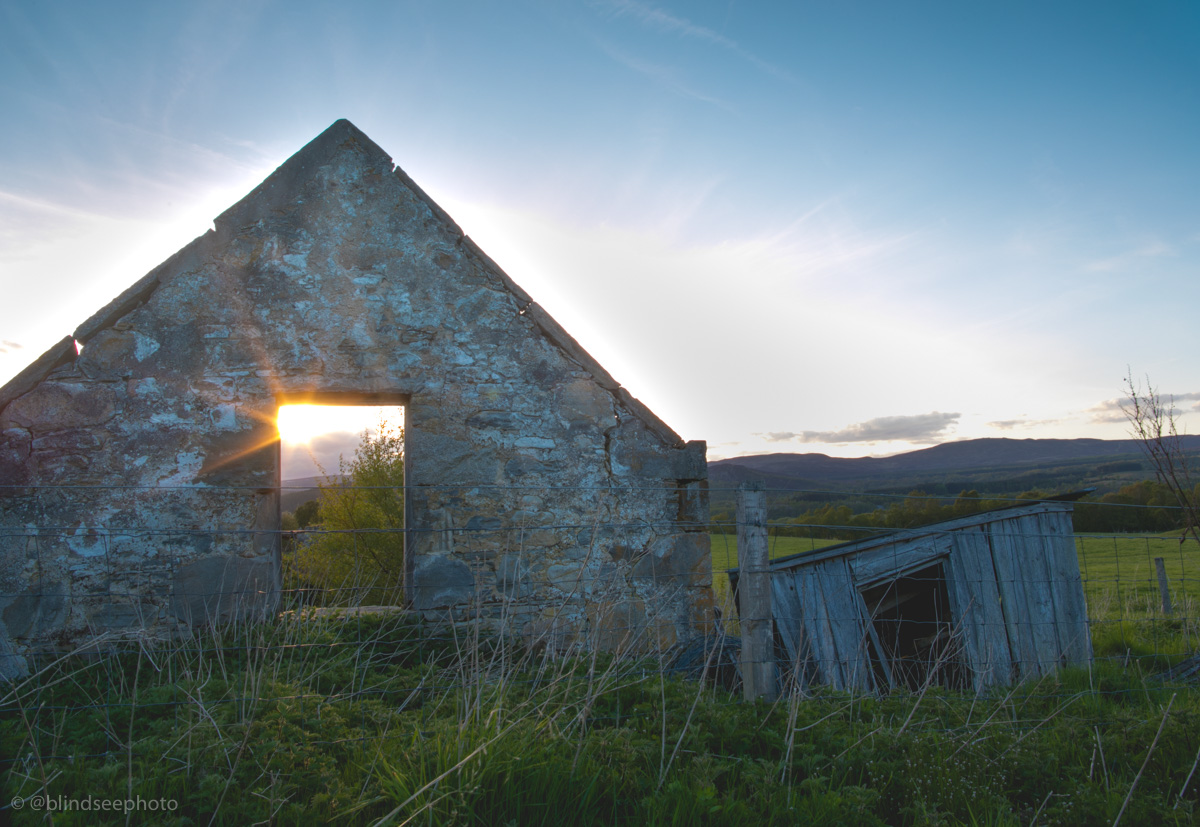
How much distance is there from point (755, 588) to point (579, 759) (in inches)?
49.2

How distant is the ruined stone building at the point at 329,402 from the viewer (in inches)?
194

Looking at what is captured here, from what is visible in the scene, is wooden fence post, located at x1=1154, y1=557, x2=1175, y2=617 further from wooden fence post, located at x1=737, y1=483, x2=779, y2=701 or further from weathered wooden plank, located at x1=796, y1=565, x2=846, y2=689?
wooden fence post, located at x1=737, y1=483, x2=779, y2=701

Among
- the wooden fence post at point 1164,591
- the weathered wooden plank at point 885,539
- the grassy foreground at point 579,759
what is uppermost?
the weathered wooden plank at point 885,539

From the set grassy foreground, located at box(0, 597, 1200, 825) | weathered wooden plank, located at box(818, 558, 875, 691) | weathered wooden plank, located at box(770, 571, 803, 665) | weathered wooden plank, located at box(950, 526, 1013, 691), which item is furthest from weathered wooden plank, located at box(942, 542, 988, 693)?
grassy foreground, located at box(0, 597, 1200, 825)

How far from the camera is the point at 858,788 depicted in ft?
8.28

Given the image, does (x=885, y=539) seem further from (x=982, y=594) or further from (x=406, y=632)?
(x=406, y=632)

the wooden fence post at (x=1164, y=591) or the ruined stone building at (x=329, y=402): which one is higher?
the ruined stone building at (x=329, y=402)

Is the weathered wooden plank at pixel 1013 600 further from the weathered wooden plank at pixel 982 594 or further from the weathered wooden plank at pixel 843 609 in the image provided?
the weathered wooden plank at pixel 843 609

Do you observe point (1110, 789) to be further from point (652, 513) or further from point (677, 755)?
point (652, 513)

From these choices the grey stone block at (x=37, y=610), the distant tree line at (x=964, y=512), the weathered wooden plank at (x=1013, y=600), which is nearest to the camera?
the grey stone block at (x=37, y=610)

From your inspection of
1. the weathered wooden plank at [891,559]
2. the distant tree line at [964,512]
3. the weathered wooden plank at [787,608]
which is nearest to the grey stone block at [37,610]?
the distant tree line at [964,512]

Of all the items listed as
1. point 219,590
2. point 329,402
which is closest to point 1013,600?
point 329,402

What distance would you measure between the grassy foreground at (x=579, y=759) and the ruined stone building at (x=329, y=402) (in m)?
1.38

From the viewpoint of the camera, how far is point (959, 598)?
19.1ft
